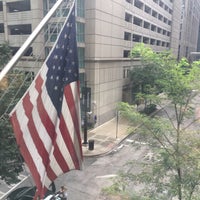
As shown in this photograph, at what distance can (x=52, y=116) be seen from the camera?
5957mm

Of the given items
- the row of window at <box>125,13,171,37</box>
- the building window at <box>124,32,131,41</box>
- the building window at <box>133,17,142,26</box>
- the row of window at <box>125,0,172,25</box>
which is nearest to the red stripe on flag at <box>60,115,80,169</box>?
the row of window at <box>125,13,171,37</box>

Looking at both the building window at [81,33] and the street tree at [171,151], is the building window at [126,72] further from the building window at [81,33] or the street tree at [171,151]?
the street tree at [171,151]

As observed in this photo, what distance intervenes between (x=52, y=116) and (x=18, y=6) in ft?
80.9

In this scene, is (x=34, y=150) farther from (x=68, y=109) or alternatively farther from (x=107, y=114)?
(x=107, y=114)

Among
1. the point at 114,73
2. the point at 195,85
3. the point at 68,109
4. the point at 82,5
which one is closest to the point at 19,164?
the point at 68,109

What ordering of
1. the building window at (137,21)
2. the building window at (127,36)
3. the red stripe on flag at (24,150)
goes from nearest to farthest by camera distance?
the red stripe on flag at (24,150) → the building window at (127,36) → the building window at (137,21)

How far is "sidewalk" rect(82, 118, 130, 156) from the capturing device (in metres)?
21.6

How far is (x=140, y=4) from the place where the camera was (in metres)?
39.3

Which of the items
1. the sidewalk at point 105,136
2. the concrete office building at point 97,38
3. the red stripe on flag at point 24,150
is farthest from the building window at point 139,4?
the red stripe on flag at point 24,150

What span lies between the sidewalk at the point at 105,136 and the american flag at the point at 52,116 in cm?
1455

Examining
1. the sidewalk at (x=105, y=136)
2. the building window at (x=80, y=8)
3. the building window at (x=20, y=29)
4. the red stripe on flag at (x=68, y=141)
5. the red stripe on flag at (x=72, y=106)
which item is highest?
the building window at (x=80, y=8)

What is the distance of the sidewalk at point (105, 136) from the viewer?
21602 mm

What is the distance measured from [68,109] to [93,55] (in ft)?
66.1

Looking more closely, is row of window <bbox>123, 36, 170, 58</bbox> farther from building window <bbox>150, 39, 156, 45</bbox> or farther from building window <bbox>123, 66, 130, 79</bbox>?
building window <bbox>123, 66, 130, 79</bbox>
